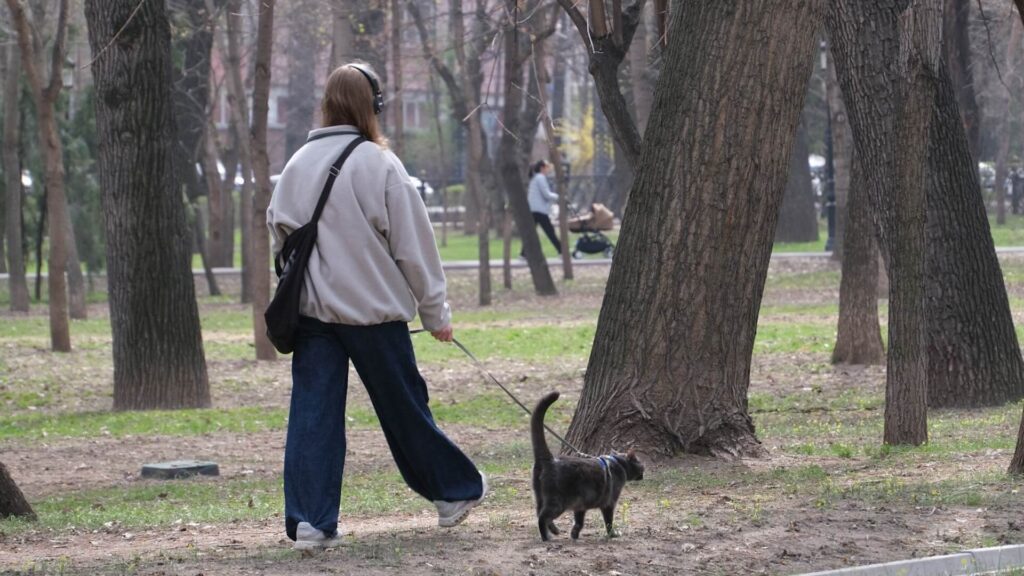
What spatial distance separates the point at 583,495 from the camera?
6.19 m

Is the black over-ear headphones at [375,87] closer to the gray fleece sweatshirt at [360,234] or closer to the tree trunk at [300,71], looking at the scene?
the gray fleece sweatshirt at [360,234]

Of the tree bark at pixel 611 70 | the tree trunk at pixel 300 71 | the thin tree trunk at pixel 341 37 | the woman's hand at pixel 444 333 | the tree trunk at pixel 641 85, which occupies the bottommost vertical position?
the woman's hand at pixel 444 333

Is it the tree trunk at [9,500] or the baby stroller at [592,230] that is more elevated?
the baby stroller at [592,230]

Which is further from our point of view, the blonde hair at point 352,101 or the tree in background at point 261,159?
the tree in background at point 261,159

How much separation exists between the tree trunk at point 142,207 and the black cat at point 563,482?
7.80m

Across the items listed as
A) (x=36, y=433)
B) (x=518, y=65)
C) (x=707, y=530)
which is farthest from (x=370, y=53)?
(x=707, y=530)

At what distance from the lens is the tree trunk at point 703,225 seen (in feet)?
28.2

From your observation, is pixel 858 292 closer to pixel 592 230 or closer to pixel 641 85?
pixel 641 85

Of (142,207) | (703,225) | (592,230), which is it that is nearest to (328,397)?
(703,225)

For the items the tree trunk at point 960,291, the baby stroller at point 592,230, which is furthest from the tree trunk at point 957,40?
the baby stroller at point 592,230

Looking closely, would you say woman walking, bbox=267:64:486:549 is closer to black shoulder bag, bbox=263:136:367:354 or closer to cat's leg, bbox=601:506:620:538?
black shoulder bag, bbox=263:136:367:354

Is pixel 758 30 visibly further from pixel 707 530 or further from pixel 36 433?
pixel 36 433

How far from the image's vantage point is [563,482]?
6.14 m

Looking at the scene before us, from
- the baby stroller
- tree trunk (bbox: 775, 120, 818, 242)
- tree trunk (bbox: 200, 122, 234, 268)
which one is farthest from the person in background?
tree trunk (bbox: 775, 120, 818, 242)
